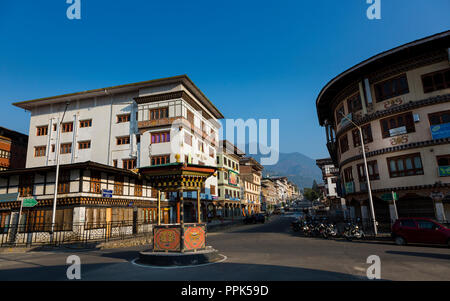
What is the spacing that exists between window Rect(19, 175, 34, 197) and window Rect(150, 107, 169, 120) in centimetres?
1470

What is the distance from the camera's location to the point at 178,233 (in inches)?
429

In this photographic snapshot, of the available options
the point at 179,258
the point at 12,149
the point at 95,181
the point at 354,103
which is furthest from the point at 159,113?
the point at 179,258

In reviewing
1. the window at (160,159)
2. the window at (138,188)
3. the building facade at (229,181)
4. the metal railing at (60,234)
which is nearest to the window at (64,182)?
the metal railing at (60,234)

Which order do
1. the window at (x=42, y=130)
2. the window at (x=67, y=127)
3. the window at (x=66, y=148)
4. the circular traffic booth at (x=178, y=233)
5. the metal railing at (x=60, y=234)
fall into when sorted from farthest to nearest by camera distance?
the window at (x=42, y=130) < the window at (x=67, y=127) < the window at (x=66, y=148) < the metal railing at (x=60, y=234) < the circular traffic booth at (x=178, y=233)

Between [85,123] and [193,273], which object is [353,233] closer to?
[193,273]

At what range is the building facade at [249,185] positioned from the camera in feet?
219

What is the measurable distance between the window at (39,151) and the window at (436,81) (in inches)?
1767

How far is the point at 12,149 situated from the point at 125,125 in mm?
17075

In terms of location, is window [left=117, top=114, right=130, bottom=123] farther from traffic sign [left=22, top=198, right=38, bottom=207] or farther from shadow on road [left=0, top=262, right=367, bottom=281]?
shadow on road [left=0, top=262, right=367, bottom=281]

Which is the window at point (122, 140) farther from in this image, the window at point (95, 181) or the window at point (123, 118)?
the window at point (95, 181)

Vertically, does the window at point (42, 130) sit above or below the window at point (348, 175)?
above

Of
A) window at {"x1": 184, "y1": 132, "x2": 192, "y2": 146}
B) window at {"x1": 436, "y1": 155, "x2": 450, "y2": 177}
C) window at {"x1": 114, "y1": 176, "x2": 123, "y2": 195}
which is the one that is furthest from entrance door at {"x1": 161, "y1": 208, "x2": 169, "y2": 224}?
window at {"x1": 436, "y1": 155, "x2": 450, "y2": 177}
